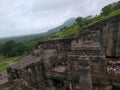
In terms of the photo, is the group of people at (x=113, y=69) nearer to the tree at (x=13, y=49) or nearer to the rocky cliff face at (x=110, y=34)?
the rocky cliff face at (x=110, y=34)

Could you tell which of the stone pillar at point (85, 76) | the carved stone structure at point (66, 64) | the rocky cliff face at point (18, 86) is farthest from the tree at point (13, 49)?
the stone pillar at point (85, 76)

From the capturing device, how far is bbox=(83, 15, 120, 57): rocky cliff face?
1773 cm

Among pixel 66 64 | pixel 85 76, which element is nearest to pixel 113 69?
pixel 85 76

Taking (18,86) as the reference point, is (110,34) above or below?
above

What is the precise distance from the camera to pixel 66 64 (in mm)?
17375

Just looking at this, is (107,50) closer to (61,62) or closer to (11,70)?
(61,62)

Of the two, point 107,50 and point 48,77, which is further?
point 107,50

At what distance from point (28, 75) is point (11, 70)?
205 cm

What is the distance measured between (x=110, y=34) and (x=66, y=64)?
210 inches

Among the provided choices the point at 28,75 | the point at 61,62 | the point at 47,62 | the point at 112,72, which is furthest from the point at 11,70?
the point at 112,72

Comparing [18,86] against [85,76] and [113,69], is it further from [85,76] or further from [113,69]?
[113,69]

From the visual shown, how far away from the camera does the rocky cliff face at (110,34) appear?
17.7 metres

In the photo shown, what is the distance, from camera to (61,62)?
1859 centimetres

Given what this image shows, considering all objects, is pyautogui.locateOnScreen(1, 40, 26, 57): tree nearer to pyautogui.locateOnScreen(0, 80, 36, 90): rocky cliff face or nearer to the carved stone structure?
the carved stone structure
